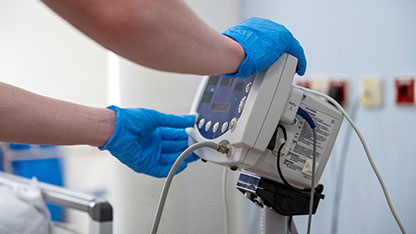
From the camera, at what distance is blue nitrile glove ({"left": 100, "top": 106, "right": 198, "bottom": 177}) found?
1.05 meters

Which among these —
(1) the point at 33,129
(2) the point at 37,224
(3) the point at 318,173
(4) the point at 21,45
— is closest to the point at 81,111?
(1) the point at 33,129

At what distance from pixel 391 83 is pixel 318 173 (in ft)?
1.95

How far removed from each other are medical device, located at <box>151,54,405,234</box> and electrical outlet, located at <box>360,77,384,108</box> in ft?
1.65

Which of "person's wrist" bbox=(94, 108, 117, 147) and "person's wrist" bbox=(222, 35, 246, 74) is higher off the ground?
"person's wrist" bbox=(222, 35, 246, 74)

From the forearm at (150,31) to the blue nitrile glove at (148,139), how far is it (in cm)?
34

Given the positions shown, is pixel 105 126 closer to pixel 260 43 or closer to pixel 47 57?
pixel 260 43

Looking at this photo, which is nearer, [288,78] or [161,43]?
[161,43]

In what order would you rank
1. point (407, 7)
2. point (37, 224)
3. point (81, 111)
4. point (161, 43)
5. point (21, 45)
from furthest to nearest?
point (21, 45)
point (37, 224)
point (407, 7)
point (81, 111)
point (161, 43)

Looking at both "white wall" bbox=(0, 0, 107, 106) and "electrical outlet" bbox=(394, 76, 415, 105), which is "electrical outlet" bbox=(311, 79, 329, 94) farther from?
"white wall" bbox=(0, 0, 107, 106)

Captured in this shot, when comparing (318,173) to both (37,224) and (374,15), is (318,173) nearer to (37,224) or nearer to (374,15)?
(374,15)

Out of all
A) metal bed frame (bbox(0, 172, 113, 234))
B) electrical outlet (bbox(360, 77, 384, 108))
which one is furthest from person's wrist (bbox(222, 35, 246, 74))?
electrical outlet (bbox(360, 77, 384, 108))

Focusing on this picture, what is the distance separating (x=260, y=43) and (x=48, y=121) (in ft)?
1.50

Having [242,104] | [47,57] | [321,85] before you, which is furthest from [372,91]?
[47,57]

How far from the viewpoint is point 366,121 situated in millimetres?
1501
